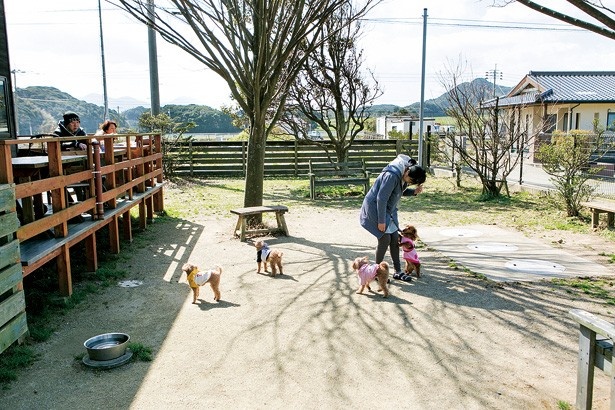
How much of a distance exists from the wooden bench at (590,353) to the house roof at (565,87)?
2345 cm

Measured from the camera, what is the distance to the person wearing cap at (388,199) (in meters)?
5.85

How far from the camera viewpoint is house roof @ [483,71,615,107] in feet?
84.6

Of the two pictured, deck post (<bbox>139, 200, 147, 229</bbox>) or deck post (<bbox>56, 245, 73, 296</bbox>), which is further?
deck post (<bbox>139, 200, 147, 229</bbox>)

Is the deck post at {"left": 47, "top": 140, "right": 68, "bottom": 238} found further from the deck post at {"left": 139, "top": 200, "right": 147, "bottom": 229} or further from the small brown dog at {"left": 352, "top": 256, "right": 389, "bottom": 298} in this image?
the deck post at {"left": 139, "top": 200, "right": 147, "bottom": 229}

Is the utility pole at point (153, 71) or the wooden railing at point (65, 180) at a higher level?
the utility pole at point (153, 71)

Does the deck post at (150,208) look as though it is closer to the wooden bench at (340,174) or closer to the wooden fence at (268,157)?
the wooden bench at (340,174)

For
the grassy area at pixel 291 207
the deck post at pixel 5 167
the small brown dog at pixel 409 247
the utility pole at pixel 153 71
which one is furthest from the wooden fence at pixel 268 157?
the deck post at pixel 5 167

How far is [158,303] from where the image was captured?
566 cm

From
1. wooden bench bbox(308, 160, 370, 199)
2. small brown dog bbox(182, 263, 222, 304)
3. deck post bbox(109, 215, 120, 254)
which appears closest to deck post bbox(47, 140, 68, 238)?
small brown dog bbox(182, 263, 222, 304)

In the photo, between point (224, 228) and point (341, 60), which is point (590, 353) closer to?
point (224, 228)

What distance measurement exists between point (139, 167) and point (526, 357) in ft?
24.9

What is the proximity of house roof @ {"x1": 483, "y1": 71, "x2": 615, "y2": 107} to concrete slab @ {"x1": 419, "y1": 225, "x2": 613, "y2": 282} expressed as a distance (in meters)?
17.7

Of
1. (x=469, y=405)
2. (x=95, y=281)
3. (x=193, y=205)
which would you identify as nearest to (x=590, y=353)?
(x=469, y=405)

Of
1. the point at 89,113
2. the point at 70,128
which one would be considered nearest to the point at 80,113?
the point at 89,113
